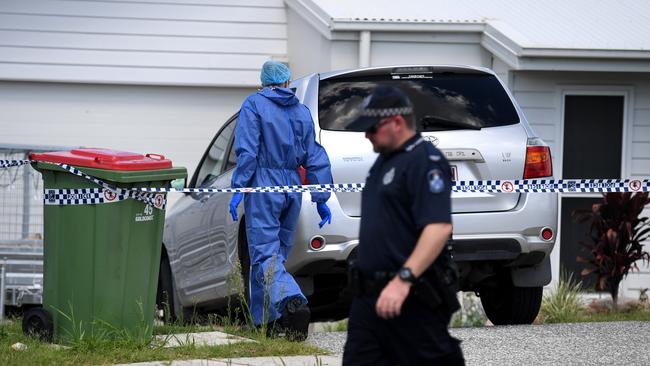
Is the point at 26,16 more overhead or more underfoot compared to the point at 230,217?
more overhead

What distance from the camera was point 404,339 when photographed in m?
4.58

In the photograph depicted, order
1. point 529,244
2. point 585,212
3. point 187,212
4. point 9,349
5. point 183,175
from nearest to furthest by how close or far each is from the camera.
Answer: point 9,349
point 183,175
point 529,244
point 187,212
point 585,212

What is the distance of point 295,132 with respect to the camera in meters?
7.20

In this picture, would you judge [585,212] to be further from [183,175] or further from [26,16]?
[26,16]

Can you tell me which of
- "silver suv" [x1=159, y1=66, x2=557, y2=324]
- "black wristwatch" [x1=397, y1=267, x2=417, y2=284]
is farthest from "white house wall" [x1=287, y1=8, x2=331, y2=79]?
"black wristwatch" [x1=397, y1=267, x2=417, y2=284]

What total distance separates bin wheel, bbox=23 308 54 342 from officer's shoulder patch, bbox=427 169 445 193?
10.5 ft

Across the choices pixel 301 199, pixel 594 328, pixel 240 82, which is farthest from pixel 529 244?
pixel 240 82

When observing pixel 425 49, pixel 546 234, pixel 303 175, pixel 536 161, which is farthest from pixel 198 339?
pixel 425 49

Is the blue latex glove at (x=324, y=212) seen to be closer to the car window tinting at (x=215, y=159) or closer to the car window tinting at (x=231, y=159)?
the car window tinting at (x=231, y=159)

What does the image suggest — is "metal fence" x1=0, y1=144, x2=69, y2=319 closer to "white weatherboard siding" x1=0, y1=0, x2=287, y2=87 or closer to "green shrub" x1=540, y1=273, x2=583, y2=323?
"white weatherboard siding" x1=0, y1=0, x2=287, y2=87

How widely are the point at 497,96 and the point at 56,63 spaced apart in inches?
255

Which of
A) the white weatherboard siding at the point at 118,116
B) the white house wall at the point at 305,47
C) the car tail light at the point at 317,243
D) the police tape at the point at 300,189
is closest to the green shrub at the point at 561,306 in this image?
the police tape at the point at 300,189

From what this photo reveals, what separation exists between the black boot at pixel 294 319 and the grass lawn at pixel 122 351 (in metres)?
0.16

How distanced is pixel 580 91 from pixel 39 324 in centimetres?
710
